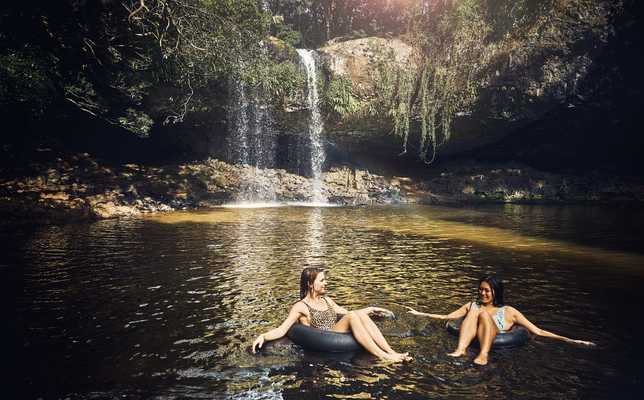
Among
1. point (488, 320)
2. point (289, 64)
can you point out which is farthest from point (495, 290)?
point (289, 64)

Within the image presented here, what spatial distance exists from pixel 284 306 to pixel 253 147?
24324 mm

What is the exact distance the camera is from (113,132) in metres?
28.0

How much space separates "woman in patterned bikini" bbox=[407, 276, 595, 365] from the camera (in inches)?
218

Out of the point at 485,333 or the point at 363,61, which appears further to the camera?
the point at 363,61

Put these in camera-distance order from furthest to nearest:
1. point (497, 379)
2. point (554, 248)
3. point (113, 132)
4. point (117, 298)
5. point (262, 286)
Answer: point (113, 132) < point (554, 248) < point (262, 286) < point (117, 298) < point (497, 379)

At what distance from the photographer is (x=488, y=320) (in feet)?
18.3

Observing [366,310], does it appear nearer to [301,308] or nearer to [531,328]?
[301,308]

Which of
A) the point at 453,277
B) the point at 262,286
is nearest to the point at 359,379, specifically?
the point at 262,286

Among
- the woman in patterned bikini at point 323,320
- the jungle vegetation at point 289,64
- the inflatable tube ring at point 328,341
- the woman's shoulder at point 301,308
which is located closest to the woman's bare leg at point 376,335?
the woman in patterned bikini at point 323,320

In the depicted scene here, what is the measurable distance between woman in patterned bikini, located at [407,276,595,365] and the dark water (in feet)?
0.67

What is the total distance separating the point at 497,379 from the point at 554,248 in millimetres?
9440

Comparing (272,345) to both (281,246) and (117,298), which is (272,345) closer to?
(117,298)

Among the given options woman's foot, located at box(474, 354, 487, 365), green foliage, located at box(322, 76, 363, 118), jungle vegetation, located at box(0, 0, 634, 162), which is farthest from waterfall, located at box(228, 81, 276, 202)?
woman's foot, located at box(474, 354, 487, 365)

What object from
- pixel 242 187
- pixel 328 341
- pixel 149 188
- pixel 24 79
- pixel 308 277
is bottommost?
pixel 328 341
